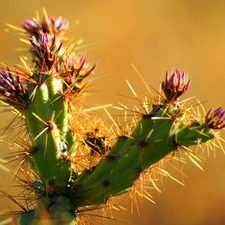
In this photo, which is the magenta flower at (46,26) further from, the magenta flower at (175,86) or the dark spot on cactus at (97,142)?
the magenta flower at (175,86)

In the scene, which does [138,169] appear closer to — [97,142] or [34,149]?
[97,142]

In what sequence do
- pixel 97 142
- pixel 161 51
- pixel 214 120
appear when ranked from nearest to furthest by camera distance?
pixel 214 120 < pixel 97 142 < pixel 161 51

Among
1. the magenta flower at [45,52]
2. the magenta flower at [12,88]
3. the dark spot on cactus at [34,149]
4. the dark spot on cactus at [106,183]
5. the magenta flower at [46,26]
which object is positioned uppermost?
the magenta flower at [46,26]

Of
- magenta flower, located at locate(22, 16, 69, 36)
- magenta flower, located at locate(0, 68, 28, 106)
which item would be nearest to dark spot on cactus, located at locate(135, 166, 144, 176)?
magenta flower, located at locate(0, 68, 28, 106)

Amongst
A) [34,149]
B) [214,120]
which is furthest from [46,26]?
[214,120]

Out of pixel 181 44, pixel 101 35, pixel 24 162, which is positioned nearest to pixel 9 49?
pixel 101 35

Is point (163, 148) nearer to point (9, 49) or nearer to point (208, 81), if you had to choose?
point (9, 49)

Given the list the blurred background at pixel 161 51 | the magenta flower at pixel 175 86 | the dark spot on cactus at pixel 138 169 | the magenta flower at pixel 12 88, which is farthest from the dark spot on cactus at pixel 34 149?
the blurred background at pixel 161 51

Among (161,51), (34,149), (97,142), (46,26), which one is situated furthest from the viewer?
(161,51)

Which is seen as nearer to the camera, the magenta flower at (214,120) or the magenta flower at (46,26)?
the magenta flower at (214,120)
